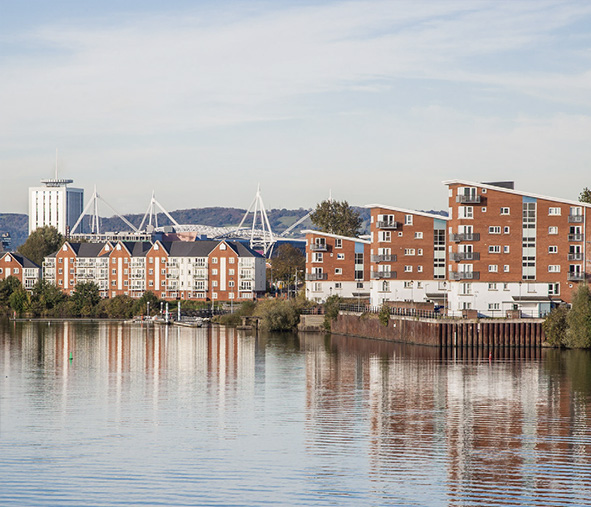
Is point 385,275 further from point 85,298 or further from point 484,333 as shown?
point 85,298

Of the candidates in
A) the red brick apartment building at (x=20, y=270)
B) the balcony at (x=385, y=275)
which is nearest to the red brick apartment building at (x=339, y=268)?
the balcony at (x=385, y=275)

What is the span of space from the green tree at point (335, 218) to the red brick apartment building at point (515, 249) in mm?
53975

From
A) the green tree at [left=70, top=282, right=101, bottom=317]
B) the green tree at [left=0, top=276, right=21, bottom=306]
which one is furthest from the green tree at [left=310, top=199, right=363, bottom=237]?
the green tree at [left=0, top=276, right=21, bottom=306]

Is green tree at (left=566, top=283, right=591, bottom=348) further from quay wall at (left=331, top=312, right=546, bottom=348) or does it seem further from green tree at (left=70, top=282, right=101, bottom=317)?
green tree at (left=70, top=282, right=101, bottom=317)

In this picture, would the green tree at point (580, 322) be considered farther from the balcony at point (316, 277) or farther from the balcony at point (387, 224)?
the balcony at point (316, 277)

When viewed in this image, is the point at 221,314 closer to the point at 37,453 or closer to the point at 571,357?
the point at 571,357

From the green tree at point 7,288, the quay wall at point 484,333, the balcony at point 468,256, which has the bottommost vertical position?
the quay wall at point 484,333

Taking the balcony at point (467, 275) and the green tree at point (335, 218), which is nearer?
the balcony at point (467, 275)

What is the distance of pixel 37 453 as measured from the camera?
31.9m

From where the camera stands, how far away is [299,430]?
36.2 m

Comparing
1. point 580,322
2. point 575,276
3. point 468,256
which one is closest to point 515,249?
point 468,256

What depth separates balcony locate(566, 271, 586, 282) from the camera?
2872 inches

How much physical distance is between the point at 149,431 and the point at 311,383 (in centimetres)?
1630

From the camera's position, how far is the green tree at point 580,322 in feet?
220
